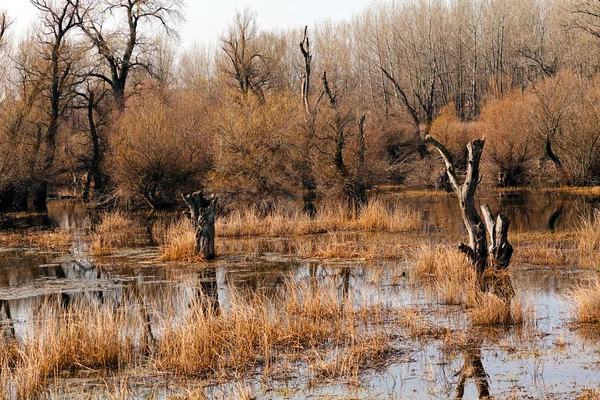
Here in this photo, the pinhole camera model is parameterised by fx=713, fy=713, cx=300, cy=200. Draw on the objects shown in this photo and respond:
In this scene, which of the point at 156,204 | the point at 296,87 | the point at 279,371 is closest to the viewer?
the point at 279,371

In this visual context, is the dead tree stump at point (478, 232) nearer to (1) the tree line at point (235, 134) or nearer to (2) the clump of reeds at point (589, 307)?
(2) the clump of reeds at point (589, 307)

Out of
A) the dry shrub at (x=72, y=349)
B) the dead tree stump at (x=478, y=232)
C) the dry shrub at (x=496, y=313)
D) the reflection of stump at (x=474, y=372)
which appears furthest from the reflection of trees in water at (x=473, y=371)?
the dead tree stump at (x=478, y=232)

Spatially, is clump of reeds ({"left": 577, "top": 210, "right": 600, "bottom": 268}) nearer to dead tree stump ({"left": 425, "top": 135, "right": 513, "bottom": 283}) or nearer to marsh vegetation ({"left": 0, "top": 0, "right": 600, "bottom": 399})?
marsh vegetation ({"left": 0, "top": 0, "right": 600, "bottom": 399})

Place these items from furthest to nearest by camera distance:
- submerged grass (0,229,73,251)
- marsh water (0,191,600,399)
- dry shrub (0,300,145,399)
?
submerged grass (0,229,73,251), dry shrub (0,300,145,399), marsh water (0,191,600,399)

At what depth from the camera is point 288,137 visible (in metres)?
26.7

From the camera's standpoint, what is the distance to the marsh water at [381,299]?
291 inches

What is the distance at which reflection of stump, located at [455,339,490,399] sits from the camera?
23.5ft

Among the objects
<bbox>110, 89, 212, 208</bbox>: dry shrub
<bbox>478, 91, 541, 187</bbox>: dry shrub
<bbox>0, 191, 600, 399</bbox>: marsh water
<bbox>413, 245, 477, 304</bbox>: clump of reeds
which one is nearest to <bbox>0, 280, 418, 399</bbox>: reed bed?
<bbox>0, 191, 600, 399</bbox>: marsh water

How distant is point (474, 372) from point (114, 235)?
1576cm

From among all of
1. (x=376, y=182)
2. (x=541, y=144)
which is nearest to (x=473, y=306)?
(x=376, y=182)

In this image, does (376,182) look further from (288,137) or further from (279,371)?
(279,371)

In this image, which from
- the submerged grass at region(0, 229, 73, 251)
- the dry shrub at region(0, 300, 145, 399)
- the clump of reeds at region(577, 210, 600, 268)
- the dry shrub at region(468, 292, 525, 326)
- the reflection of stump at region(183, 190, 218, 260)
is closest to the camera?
the dry shrub at region(0, 300, 145, 399)

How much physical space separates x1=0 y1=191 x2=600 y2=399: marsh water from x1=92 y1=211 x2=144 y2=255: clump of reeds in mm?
366

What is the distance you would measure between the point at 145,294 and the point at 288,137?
15118 mm
